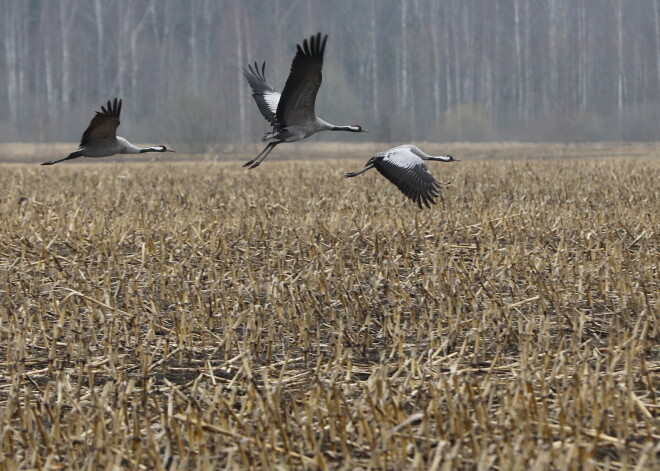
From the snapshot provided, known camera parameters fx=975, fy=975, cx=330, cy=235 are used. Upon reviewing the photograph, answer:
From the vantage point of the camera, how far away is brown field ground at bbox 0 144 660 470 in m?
3.08

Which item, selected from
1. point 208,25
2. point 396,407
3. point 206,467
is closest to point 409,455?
point 396,407

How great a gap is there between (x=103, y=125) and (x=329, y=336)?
3.92 meters

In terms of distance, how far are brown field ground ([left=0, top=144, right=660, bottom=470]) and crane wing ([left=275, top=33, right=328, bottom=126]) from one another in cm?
83

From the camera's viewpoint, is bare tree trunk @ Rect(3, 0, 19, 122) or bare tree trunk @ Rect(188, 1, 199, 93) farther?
bare tree trunk @ Rect(188, 1, 199, 93)

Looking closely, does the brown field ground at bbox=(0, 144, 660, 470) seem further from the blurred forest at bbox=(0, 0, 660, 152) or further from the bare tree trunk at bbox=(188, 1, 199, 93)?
the bare tree trunk at bbox=(188, 1, 199, 93)

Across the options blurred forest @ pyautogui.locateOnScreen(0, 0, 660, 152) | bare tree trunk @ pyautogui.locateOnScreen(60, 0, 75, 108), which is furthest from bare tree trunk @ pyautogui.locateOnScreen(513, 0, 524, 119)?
bare tree trunk @ pyautogui.locateOnScreen(60, 0, 75, 108)

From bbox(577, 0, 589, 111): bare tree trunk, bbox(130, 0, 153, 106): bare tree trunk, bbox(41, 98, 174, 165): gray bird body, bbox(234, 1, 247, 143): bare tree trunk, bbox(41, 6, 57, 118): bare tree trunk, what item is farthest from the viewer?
bbox(577, 0, 589, 111): bare tree trunk

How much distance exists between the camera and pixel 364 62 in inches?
1984

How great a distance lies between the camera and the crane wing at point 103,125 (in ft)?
25.2

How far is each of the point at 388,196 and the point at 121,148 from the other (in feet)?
8.71

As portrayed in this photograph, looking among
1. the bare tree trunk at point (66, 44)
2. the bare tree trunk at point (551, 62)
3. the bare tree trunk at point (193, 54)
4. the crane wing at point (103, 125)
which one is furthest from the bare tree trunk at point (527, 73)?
the crane wing at point (103, 125)

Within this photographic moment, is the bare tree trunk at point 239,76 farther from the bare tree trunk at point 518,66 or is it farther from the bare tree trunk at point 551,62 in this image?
the bare tree trunk at point 551,62

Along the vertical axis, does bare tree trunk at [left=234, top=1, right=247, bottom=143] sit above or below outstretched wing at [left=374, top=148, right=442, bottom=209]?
above

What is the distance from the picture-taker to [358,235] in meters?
7.11
